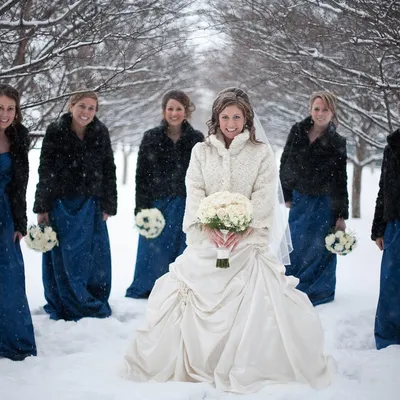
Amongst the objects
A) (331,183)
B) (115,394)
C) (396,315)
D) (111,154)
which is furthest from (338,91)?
(115,394)

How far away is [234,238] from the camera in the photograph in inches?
196

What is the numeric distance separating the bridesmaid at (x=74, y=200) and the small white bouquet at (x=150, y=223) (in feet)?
1.72

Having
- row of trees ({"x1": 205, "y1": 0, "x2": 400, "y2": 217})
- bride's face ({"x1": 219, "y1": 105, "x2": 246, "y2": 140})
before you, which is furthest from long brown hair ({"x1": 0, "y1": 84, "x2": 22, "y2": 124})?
row of trees ({"x1": 205, "y1": 0, "x2": 400, "y2": 217})

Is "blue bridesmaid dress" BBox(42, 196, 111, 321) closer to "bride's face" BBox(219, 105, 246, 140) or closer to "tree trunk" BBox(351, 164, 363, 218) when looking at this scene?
"bride's face" BBox(219, 105, 246, 140)

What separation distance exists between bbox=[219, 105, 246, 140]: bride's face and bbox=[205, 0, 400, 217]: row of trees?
7.02 feet

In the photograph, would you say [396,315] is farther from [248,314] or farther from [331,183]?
[331,183]

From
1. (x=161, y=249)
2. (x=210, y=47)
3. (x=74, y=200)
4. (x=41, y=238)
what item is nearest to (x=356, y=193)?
(x=210, y=47)

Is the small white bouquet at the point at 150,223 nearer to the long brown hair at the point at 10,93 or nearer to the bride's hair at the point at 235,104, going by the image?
the long brown hair at the point at 10,93

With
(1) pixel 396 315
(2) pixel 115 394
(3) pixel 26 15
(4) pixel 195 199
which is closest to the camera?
(2) pixel 115 394

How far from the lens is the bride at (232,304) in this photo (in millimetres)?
4840

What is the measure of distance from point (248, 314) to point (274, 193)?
3.49 ft

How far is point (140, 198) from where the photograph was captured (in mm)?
8242

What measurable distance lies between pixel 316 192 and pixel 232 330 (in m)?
3.48

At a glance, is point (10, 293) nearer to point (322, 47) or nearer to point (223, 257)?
point (223, 257)
